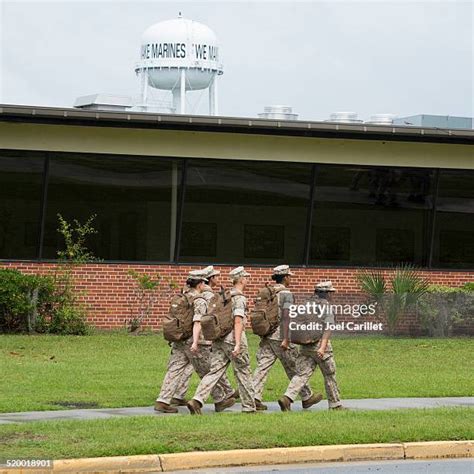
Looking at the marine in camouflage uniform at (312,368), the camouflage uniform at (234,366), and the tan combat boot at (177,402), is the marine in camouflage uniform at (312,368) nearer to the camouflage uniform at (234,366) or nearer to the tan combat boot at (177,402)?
the camouflage uniform at (234,366)

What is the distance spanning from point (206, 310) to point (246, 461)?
3381 mm

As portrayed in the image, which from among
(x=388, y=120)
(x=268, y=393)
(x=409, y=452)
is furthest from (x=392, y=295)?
(x=409, y=452)

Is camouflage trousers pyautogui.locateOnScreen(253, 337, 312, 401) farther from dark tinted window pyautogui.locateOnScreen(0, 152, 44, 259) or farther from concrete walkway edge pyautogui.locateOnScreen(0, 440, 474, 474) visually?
dark tinted window pyautogui.locateOnScreen(0, 152, 44, 259)

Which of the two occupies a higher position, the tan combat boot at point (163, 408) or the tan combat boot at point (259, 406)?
the tan combat boot at point (259, 406)

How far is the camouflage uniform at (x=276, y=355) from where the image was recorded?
16875 mm

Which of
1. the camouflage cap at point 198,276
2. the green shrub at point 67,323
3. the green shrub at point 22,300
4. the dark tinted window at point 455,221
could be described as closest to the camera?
the camouflage cap at point 198,276

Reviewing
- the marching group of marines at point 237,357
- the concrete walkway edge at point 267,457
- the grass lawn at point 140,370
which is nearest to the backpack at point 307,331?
the marching group of marines at point 237,357

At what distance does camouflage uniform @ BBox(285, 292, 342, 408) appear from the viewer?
1650cm

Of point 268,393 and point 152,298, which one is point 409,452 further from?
point 152,298

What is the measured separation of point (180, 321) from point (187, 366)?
0.74 m

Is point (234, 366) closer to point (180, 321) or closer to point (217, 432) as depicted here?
point (180, 321)

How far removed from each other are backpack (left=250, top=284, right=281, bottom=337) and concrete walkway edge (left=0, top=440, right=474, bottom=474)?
3260 mm

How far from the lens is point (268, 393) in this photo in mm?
18938

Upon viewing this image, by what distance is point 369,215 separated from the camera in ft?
102
